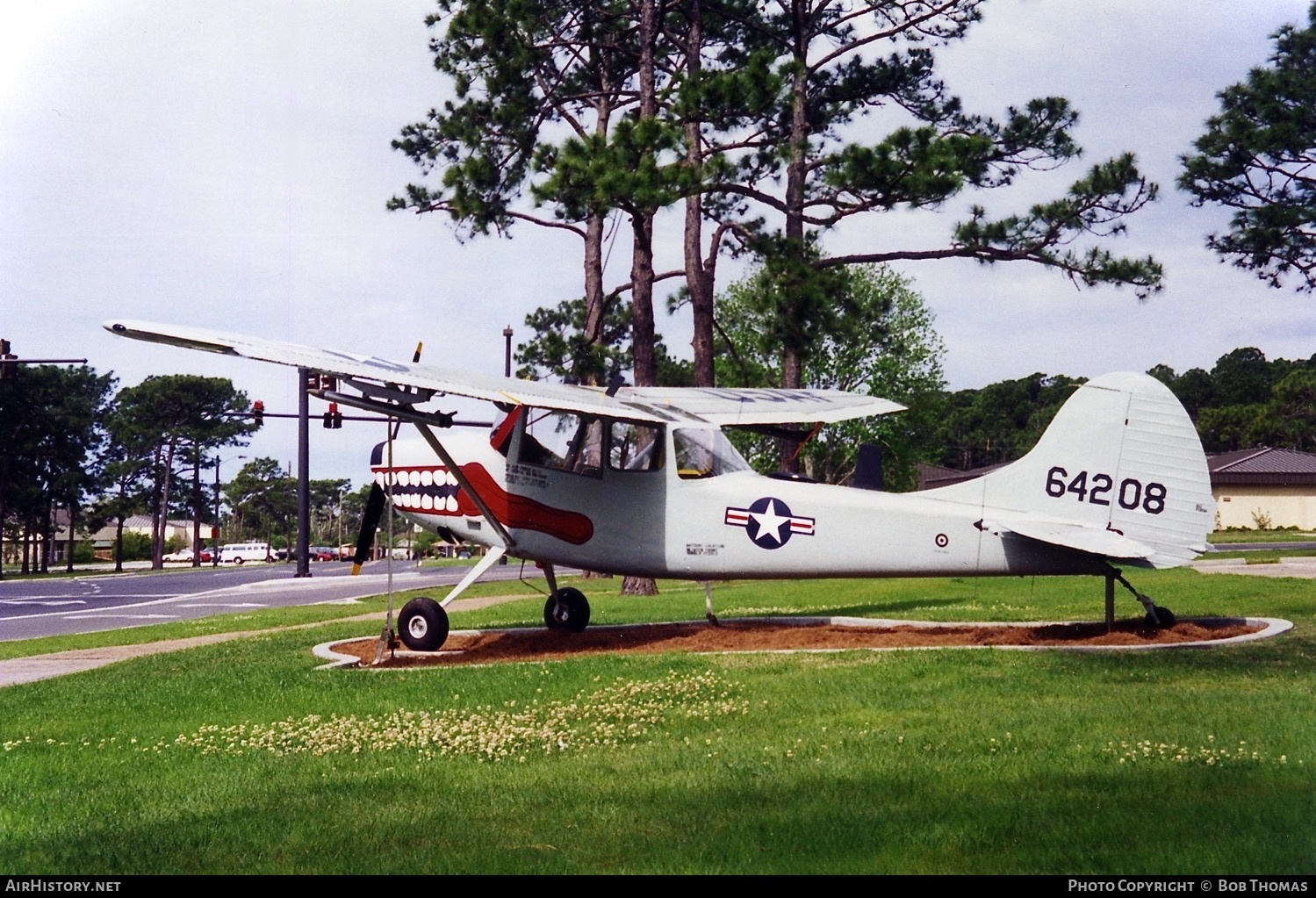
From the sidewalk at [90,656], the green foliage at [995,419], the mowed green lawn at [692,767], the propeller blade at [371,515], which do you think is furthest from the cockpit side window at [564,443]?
the green foliage at [995,419]

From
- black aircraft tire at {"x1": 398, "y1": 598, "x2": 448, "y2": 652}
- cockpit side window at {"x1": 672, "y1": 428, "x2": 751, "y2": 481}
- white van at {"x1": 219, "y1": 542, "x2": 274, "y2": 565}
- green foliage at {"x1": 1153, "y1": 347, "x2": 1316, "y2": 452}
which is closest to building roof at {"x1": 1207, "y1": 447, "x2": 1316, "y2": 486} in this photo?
green foliage at {"x1": 1153, "y1": 347, "x2": 1316, "y2": 452}

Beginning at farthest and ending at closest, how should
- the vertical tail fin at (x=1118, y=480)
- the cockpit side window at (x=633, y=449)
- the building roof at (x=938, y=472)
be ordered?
the building roof at (x=938, y=472), the cockpit side window at (x=633, y=449), the vertical tail fin at (x=1118, y=480)

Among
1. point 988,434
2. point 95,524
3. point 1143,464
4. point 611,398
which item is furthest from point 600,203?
Result: point 95,524

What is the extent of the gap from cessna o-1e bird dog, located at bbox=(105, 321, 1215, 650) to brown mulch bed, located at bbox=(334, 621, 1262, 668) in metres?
0.42

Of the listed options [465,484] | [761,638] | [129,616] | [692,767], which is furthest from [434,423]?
[129,616]

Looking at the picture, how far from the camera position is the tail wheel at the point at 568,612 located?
15.5 meters

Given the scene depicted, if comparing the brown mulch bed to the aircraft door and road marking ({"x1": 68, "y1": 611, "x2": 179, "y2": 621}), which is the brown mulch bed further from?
road marking ({"x1": 68, "y1": 611, "x2": 179, "y2": 621})

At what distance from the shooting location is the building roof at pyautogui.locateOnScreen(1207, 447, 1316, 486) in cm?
6506

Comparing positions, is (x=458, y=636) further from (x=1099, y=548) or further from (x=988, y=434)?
(x=988, y=434)

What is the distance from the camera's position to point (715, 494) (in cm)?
1402

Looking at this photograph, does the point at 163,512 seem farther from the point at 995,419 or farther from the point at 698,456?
the point at 698,456

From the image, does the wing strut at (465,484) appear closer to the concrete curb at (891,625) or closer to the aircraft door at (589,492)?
the aircraft door at (589,492)

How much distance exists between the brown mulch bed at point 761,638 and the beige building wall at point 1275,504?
5839 centimetres

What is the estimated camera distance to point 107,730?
30.7 feet
